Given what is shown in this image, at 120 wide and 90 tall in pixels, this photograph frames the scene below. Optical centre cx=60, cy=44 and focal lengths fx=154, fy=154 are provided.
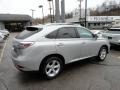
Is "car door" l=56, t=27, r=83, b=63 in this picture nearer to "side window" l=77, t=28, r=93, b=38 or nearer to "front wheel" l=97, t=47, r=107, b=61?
"side window" l=77, t=28, r=93, b=38

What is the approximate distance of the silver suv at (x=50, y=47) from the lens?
442 cm

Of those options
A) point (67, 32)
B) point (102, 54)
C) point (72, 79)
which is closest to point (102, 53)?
point (102, 54)

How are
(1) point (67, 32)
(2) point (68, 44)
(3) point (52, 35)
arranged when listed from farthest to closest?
(1) point (67, 32) → (2) point (68, 44) → (3) point (52, 35)

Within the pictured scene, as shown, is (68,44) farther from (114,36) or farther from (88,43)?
(114,36)

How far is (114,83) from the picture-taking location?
4527 mm

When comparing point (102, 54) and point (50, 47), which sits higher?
point (50, 47)

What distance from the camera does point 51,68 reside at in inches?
194

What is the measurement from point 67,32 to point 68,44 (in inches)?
18.3

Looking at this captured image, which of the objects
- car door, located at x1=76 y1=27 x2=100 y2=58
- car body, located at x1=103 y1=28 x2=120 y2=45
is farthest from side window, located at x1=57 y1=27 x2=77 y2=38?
car body, located at x1=103 y1=28 x2=120 y2=45

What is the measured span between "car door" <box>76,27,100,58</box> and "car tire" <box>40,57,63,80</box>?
1225 millimetres

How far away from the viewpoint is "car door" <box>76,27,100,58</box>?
5.74 meters

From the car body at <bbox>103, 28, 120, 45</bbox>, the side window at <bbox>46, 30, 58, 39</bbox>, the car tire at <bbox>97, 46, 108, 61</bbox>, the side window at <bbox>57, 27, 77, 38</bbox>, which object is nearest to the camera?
the side window at <bbox>46, 30, 58, 39</bbox>

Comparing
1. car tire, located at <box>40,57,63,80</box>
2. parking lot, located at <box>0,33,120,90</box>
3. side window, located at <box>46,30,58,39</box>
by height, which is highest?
side window, located at <box>46,30,58,39</box>

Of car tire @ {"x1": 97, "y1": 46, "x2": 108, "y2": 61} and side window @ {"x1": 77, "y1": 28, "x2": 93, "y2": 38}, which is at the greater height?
side window @ {"x1": 77, "y1": 28, "x2": 93, "y2": 38}
